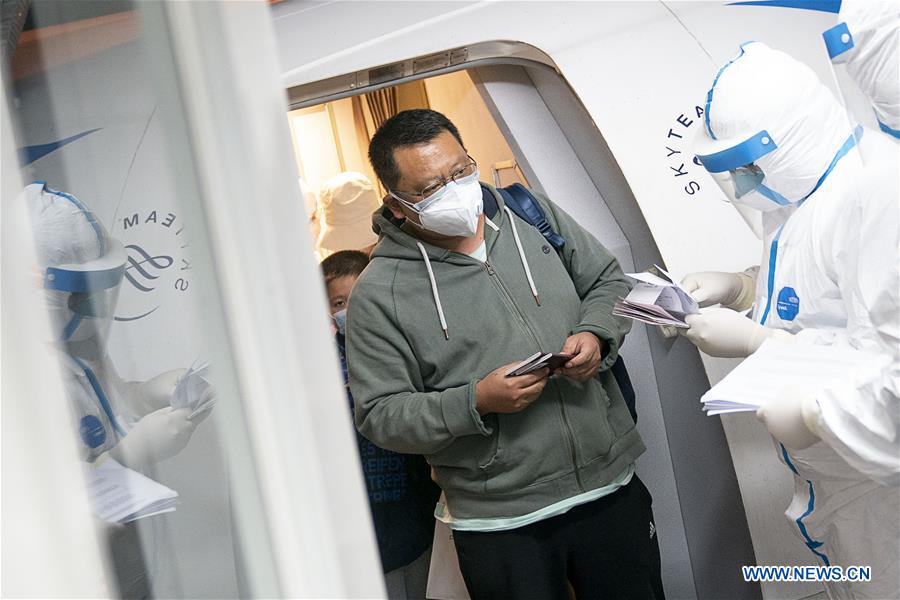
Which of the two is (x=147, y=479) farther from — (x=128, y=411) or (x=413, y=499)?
(x=413, y=499)

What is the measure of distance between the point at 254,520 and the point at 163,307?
293 millimetres

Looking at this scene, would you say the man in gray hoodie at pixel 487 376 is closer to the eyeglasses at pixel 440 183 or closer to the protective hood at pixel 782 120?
the eyeglasses at pixel 440 183

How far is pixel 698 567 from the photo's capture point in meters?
2.73

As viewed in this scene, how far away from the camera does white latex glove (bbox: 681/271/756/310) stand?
7.25 ft

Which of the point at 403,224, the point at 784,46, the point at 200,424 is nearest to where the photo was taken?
the point at 200,424

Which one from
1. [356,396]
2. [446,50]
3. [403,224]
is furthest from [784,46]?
[356,396]

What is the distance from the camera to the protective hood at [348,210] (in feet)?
11.8

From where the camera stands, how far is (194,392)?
994mm

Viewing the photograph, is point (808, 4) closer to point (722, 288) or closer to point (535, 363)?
point (722, 288)

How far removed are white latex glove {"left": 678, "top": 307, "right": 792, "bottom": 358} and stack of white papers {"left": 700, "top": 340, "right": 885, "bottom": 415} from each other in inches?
7.3

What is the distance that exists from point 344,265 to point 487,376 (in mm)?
992

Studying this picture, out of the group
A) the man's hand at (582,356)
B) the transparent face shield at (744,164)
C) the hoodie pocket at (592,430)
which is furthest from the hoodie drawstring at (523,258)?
the transparent face shield at (744,164)

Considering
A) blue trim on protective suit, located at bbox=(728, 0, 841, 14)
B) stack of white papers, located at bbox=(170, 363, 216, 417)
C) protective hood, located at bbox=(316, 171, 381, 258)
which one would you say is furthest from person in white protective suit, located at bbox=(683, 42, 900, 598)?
protective hood, located at bbox=(316, 171, 381, 258)

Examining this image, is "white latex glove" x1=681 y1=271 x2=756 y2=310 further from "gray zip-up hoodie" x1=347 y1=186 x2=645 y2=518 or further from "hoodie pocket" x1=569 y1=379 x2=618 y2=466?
"hoodie pocket" x1=569 y1=379 x2=618 y2=466
